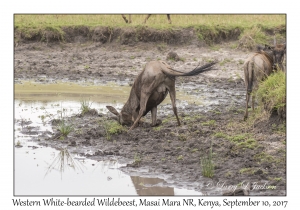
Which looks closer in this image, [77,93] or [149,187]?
[149,187]

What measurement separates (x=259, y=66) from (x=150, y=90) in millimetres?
2455

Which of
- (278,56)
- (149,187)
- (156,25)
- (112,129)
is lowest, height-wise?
(149,187)

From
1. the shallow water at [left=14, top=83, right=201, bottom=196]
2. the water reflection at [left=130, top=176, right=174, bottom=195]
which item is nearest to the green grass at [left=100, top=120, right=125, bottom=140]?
the shallow water at [left=14, top=83, right=201, bottom=196]

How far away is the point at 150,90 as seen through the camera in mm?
10461

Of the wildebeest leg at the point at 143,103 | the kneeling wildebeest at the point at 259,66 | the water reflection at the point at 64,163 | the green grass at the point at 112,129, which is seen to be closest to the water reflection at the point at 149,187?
the water reflection at the point at 64,163

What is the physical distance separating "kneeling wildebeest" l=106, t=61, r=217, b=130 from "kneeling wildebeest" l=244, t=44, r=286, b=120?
1425 millimetres

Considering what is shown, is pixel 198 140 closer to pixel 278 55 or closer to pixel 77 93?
pixel 278 55

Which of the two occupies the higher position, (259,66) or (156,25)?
(156,25)

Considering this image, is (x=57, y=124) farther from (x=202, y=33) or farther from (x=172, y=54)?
(x=202, y=33)

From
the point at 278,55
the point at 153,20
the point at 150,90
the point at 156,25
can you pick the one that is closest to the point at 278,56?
the point at 278,55

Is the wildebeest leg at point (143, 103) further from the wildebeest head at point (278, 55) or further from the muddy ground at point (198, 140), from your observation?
the wildebeest head at point (278, 55)

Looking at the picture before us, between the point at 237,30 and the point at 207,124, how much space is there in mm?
10837

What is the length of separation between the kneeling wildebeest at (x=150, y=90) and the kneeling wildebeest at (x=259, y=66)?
4.67 ft
